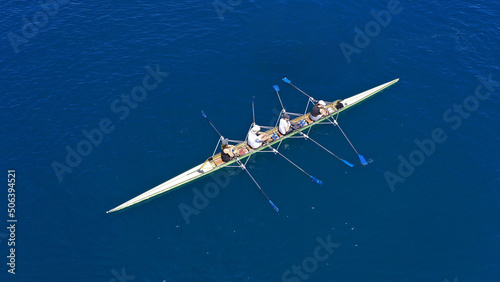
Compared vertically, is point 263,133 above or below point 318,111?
below

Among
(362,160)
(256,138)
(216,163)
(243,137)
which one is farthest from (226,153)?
(362,160)

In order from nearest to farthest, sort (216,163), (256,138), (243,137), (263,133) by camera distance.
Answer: (216,163)
(256,138)
(263,133)
(243,137)

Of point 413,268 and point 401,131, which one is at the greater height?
point 401,131

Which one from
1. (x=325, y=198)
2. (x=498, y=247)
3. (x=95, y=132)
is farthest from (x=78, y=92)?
(x=498, y=247)

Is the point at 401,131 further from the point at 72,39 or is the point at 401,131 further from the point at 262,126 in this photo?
the point at 72,39

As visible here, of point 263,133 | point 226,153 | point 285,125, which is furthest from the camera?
point 263,133

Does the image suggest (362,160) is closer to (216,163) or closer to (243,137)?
(243,137)

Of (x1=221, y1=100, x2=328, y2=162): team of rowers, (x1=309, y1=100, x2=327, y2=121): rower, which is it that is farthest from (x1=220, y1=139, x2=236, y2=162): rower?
(x1=309, y1=100, x2=327, y2=121): rower
